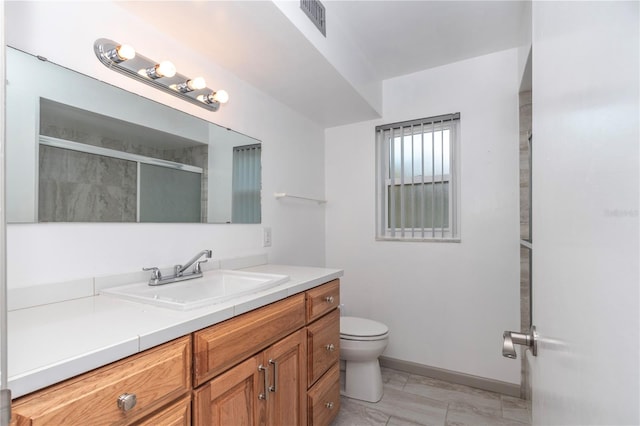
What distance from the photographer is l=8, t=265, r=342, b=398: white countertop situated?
0.59 m

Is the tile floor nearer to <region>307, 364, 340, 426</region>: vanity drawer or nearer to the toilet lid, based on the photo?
<region>307, 364, 340, 426</region>: vanity drawer

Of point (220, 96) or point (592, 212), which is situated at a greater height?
point (220, 96)

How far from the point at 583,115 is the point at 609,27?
0.10 meters

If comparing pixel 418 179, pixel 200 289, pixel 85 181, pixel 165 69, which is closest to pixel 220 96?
pixel 165 69

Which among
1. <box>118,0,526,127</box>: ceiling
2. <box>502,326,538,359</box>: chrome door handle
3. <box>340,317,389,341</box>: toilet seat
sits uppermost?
<box>118,0,526,127</box>: ceiling

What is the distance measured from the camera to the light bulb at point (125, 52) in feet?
3.96

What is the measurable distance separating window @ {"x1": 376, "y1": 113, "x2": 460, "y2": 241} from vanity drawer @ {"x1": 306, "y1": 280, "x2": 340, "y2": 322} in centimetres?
98

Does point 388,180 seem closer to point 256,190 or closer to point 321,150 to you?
point 321,150

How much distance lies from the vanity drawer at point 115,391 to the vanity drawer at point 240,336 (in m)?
0.04

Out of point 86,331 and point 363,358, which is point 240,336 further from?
point 363,358

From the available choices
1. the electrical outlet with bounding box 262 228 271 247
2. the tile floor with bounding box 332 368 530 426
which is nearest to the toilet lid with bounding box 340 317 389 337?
the tile floor with bounding box 332 368 530 426

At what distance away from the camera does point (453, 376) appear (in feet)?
7.37

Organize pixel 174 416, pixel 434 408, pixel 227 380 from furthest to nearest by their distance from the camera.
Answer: pixel 434 408
pixel 227 380
pixel 174 416

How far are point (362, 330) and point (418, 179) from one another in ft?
4.16
